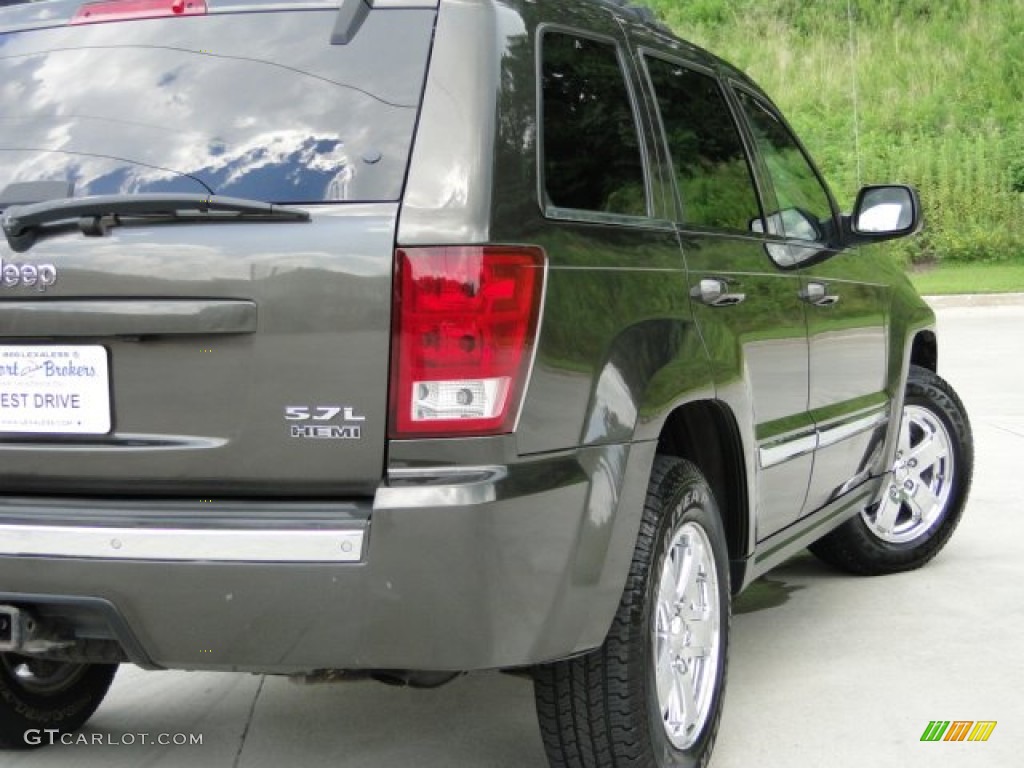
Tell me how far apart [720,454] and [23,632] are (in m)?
1.81

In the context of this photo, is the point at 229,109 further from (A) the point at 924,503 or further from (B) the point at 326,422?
(A) the point at 924,503

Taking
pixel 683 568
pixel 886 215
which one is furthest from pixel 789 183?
pixel 683 568

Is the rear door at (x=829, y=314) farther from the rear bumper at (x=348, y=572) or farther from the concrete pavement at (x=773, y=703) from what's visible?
the rear bumper at (x=348, y=572)

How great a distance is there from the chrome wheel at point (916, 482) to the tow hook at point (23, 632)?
3510 mm

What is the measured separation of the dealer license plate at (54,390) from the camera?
2955mm

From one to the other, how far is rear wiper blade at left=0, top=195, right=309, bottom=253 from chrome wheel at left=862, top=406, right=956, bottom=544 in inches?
137

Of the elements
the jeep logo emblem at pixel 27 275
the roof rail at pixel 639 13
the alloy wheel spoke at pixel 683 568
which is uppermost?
the roof rail at pixel 639 13

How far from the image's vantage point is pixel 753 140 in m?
4.52

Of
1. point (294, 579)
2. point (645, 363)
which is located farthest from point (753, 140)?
point (294, 579)

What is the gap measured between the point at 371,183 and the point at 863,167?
1094 inches

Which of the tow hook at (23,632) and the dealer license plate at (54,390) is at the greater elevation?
the dealer license plate at (54,390)

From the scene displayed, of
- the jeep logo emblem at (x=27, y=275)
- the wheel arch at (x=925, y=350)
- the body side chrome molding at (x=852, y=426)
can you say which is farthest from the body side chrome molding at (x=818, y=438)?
the jeep logo emblem at (x=27, y=275)

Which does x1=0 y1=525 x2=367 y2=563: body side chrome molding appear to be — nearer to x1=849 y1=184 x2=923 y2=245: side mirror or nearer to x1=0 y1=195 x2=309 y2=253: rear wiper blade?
x1=0 y1=195 x2=309 y2=253: rear wiper blade

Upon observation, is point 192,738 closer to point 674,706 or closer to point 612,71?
point 674,706
